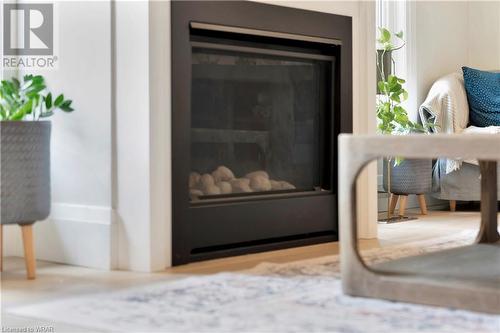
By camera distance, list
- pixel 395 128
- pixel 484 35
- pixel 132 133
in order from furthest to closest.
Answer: pixel 484 35 < pixel 395 128 < pixel 132 133

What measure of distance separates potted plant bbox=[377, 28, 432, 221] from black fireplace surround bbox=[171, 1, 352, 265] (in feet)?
3.66

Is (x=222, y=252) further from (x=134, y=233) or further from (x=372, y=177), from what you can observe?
(x=372, y=177)

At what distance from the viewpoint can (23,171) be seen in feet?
8.40

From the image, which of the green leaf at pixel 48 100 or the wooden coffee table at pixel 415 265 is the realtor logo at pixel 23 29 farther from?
the wooden coffee table at pixel 415 265

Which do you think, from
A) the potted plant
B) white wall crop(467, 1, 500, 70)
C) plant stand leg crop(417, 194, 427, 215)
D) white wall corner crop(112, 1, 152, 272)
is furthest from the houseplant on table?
white wall crop(467, 1, 500, 70)

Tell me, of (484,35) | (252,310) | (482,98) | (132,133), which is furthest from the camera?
(484,35)

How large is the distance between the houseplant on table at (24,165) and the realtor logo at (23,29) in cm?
38

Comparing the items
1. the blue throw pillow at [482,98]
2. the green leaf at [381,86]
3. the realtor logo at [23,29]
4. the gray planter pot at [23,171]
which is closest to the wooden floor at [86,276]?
the gray planter pot at [23,171]

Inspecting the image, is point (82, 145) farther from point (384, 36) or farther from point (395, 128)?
point (395, 128)

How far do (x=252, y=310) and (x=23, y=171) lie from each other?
973mm

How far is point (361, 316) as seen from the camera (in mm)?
1896

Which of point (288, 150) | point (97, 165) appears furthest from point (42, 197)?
point (288, 150)

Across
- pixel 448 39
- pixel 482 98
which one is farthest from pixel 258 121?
pixel 448 39

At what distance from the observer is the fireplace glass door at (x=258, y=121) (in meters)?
2.95
